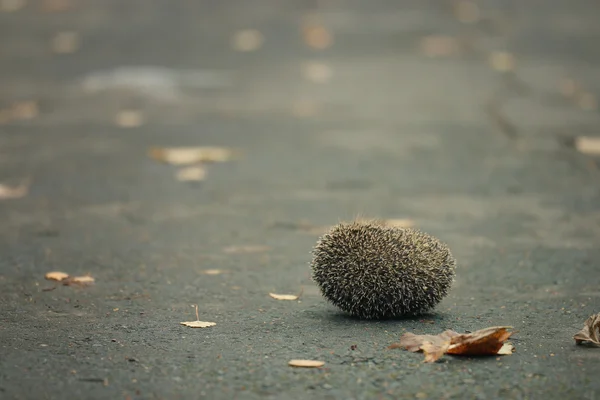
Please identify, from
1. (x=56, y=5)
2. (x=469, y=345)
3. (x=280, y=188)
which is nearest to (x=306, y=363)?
(x=469, y=345)

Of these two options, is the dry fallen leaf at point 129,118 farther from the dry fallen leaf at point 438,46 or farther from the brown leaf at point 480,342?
the brown leaf at point 480,342

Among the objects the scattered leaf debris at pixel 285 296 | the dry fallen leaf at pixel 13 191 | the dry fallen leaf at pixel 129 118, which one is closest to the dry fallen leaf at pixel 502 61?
the dry fallen leaf at pixel 129 118

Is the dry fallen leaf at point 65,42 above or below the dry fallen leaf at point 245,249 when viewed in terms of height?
above

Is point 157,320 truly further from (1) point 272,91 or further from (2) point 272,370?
(1) point 272,91

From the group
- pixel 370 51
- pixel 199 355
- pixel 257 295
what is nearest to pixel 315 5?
pixel 370 51

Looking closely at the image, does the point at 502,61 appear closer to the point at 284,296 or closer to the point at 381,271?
the point at 284,296

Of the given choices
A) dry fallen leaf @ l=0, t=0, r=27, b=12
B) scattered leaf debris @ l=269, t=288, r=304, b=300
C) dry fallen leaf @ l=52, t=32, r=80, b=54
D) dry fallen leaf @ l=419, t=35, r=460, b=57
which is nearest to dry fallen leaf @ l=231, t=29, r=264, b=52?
dry fallen leaf @ l=52, t=32, r=80, b=54

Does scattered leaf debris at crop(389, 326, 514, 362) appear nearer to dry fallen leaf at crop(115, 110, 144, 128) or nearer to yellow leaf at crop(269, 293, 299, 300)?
yellow leaf at crop(269, 293, 299, 300)
